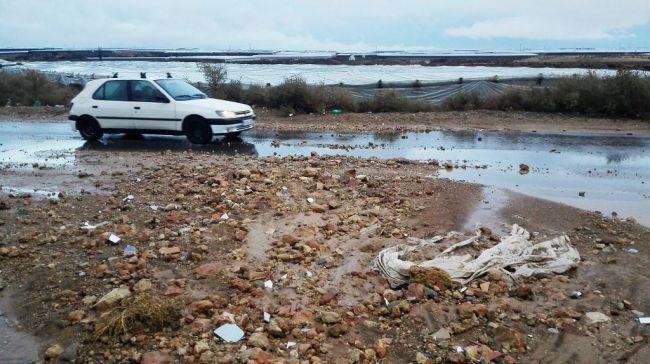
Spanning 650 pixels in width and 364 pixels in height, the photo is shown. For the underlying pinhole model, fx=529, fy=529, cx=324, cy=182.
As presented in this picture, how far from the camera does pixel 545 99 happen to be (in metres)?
17.4

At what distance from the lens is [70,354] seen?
392cm

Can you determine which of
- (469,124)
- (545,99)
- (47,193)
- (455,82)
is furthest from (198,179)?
(455,82)

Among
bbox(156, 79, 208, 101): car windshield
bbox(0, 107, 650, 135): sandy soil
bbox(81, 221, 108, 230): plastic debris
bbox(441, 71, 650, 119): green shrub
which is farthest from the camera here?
bbox(441, 71, 650, 119): green shrub

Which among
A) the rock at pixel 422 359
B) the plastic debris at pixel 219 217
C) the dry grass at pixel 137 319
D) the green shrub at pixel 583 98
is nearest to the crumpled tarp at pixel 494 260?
the rock at pixel 422 359

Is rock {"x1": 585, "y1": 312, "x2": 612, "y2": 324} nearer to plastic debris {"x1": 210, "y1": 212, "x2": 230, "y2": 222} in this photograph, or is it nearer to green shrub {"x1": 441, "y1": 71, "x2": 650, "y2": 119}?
plastic debris {"x1": 210, "y1": 212, "x2": 230, "y2": 222}

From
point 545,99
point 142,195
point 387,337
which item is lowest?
point 387,337

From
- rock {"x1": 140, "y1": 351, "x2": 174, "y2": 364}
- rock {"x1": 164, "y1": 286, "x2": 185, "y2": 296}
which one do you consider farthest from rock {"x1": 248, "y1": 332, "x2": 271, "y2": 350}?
rock {"x1": 164, "y1": 286, "x2": 185, "y2": 296}

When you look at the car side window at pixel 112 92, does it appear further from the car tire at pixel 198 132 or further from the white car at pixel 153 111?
the car tire at pixel 198 132

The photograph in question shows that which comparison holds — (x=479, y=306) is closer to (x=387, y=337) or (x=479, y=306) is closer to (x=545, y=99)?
(x=387, y=337)

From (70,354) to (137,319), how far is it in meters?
0.52

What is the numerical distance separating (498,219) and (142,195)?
4.89 m

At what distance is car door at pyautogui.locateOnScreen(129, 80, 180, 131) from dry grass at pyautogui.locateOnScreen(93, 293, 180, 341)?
8.82 metres

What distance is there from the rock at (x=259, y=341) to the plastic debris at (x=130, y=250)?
6.80ft

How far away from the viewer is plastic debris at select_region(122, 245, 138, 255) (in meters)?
5.48
